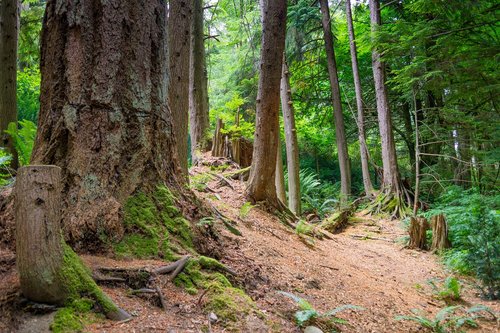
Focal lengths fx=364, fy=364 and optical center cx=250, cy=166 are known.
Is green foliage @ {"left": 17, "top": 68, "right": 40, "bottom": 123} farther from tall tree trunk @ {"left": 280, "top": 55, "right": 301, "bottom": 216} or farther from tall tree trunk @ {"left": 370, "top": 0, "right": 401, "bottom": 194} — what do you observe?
tall tree trunk @ {"left": 370, "top": 0, "right": 401, "bottom": 194}

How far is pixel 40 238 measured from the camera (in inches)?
78.9

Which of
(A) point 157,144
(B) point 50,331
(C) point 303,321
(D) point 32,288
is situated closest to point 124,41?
(A) point 157,144

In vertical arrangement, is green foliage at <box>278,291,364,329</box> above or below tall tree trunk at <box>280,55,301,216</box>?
below

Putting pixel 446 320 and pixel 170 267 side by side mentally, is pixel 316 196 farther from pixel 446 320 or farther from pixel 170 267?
pixel 170 267

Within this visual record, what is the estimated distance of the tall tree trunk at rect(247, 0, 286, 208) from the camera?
21.8 ft

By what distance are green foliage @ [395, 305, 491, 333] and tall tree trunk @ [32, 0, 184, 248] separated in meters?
3.11

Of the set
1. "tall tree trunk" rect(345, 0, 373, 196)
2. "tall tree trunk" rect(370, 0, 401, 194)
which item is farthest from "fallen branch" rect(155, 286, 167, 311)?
"tall tree trunk" rect(345, 0, 373, 196)

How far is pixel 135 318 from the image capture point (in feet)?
7.52

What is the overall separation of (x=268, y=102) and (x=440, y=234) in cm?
495

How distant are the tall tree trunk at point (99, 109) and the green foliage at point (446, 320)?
311 cm

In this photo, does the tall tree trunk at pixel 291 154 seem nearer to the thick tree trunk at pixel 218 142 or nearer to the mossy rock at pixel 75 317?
the thick tree trunk at pixel 218 142

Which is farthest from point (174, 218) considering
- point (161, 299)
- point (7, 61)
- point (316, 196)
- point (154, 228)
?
point (316, 196)

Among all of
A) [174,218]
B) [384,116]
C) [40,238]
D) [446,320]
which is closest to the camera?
[40,238]

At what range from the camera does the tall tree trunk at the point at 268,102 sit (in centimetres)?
665
